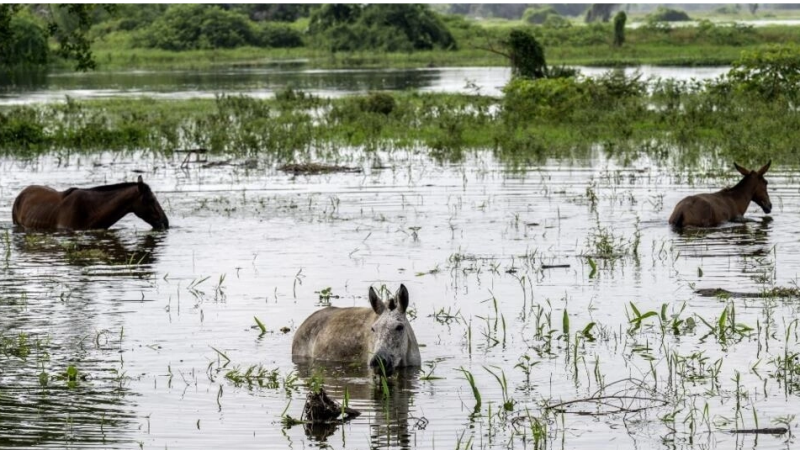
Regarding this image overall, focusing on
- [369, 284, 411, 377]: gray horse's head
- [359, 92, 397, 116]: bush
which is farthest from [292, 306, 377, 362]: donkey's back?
[359, 92, 397, 116]: bush

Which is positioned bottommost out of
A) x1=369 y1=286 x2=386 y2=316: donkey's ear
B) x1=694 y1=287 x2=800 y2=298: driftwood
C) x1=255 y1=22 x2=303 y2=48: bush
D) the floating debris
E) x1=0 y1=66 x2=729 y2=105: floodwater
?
x1=694 y1=287 x2=800 y2=298: driftwood

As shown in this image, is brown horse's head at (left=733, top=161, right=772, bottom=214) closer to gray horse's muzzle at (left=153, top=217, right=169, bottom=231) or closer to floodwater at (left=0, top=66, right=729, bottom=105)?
gray horse's muzzle at (left=153, top=217, right=169, bottom=231)

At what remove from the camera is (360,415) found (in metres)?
9.47

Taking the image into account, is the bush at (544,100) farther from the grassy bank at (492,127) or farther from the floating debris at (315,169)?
the floating debris at (315,169)

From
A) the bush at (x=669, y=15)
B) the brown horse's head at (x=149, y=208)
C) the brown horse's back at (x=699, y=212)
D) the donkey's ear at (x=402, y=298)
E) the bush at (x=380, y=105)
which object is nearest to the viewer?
the donkey's ear at (x=402, y=298)

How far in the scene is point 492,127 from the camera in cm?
2773

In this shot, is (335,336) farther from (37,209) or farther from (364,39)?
(364,39)

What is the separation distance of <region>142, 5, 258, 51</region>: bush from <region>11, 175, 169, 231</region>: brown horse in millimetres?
59931

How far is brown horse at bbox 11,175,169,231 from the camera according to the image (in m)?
18.1

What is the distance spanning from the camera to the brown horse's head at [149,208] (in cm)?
1808

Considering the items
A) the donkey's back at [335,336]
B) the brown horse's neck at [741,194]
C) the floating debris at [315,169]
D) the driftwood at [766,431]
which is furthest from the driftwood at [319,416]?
the floating debris at [315,169]

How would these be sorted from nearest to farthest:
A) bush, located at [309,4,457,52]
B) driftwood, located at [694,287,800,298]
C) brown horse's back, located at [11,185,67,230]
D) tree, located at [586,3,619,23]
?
driftwood, located at [694,287,800,298] < brown horse's back, located at [11,185,67,230] < bush, located at [309,4,457,52] < tree, located at [586,3,619,23]

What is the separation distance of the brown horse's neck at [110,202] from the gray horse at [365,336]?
7600 millimetres

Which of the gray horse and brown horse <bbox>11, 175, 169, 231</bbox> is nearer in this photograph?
the gray horse
